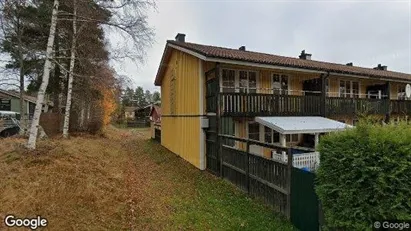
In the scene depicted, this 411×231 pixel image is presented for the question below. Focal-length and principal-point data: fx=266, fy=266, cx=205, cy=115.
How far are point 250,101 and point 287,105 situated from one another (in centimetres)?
228

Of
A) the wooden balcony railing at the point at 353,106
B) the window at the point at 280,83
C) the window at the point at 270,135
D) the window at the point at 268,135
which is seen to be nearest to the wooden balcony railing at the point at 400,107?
the wooden balcony railing at the point at 353,106

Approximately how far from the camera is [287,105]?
13391mm

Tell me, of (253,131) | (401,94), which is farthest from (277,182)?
(401,94)

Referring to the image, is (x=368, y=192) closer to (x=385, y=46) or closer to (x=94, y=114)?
(x=94, y=114)

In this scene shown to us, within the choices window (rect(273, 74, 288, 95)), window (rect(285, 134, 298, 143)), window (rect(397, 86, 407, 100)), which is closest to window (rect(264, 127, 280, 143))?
window (rect(285, 134, 298, 143))

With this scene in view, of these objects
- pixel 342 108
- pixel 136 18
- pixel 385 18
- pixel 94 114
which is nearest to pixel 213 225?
pixel 136 18

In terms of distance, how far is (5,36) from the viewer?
13.7 m

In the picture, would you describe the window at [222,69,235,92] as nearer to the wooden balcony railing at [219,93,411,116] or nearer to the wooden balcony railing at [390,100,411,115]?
the wooden balcony railing at [219,93,411,116]

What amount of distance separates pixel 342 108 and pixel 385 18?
48.3ft

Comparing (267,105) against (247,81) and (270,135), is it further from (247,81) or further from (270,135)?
(270,135)

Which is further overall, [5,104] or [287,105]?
[5,104]

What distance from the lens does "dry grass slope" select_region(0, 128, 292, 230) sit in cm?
573

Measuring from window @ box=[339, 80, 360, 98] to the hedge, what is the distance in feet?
52.3

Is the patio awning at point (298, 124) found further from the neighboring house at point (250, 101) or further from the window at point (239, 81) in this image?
the window at point (239, 81)
